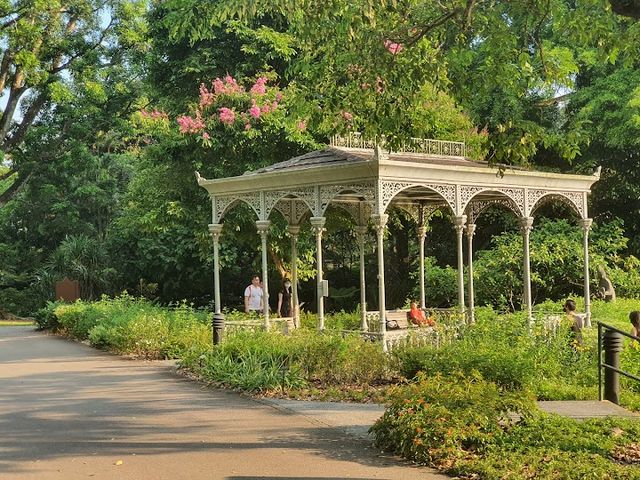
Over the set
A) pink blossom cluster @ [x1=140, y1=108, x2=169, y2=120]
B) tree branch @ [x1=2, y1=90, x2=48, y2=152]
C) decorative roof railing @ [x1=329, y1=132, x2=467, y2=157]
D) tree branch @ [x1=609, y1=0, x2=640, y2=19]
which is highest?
tree branch @ [x1=2, y1=90, x2=48, y2=152]

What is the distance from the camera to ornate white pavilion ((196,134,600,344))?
14023 mm

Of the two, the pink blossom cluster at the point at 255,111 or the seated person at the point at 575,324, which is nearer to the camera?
the seated person at the point at 575,324

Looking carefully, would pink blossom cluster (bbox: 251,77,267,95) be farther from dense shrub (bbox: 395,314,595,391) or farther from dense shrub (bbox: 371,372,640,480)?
dense shrub (bbox: 371,372,640,480)

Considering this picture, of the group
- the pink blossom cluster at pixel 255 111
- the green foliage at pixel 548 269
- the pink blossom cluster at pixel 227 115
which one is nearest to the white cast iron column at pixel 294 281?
the pink blossom cluster at pixel 255 111

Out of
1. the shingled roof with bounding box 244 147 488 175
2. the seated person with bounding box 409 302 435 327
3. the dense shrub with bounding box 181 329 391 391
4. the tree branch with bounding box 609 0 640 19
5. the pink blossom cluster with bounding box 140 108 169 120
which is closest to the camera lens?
the tree branch with bounding box 609 0 640 19

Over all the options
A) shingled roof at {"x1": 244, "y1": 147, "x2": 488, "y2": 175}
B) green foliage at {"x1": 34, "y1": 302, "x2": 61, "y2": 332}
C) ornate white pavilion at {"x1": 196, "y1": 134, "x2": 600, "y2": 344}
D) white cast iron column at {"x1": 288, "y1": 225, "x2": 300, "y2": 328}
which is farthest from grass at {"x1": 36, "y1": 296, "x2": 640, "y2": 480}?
shingled roof at {"x1": 244, "y1": 147, "x2": 488, "y2": 175}

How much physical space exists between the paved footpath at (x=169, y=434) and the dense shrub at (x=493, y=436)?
0.94ft

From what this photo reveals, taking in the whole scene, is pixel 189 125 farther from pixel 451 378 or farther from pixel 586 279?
pixel 451 378

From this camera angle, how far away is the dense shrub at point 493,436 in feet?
22.6

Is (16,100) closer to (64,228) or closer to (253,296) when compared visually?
(64,228)

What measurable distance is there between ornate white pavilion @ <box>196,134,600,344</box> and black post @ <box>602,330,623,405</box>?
359cm

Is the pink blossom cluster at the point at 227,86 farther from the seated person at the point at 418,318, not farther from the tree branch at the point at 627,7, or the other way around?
the tree branch at the point at 627,7

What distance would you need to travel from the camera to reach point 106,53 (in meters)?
30.5

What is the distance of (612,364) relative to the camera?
10398mm
